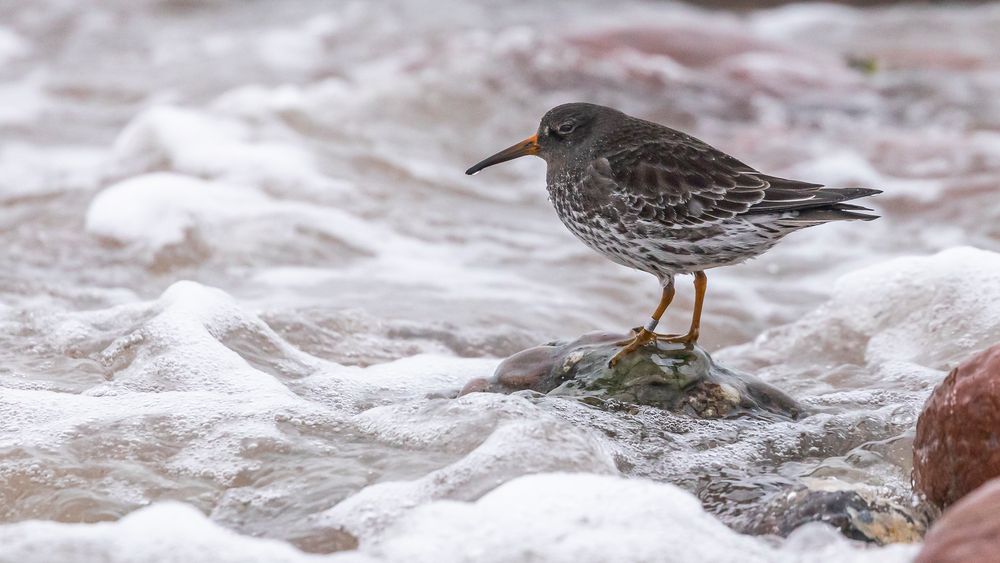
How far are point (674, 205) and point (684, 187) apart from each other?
0.37 feet

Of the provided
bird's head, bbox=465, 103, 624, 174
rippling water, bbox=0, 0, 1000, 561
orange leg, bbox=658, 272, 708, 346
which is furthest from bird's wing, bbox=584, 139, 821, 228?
rippling water, bbox=0, 0, 1000, 561

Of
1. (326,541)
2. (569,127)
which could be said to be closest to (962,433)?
(326,541)

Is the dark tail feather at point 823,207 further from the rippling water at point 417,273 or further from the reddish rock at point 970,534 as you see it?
the reddish rock at point 970,534

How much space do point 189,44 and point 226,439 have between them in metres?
11.0

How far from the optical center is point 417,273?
7.75 metres

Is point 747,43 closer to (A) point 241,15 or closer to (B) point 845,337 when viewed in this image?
(A) point 241,15

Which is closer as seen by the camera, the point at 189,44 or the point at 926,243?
the point at 926,243

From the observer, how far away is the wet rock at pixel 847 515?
370cm

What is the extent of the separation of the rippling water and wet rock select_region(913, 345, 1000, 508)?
0.18 m

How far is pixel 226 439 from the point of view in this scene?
443 cm

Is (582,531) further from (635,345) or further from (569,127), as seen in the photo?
(569,127)

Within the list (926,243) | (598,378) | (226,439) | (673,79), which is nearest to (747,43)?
(673,79)

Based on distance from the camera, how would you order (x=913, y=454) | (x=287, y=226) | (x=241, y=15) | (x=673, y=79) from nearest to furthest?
(x=913, y=454) < (x=287, y=226) < (x=673, y=79) < (x=241, y=15)

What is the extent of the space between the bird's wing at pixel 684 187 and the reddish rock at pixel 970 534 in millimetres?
1984
